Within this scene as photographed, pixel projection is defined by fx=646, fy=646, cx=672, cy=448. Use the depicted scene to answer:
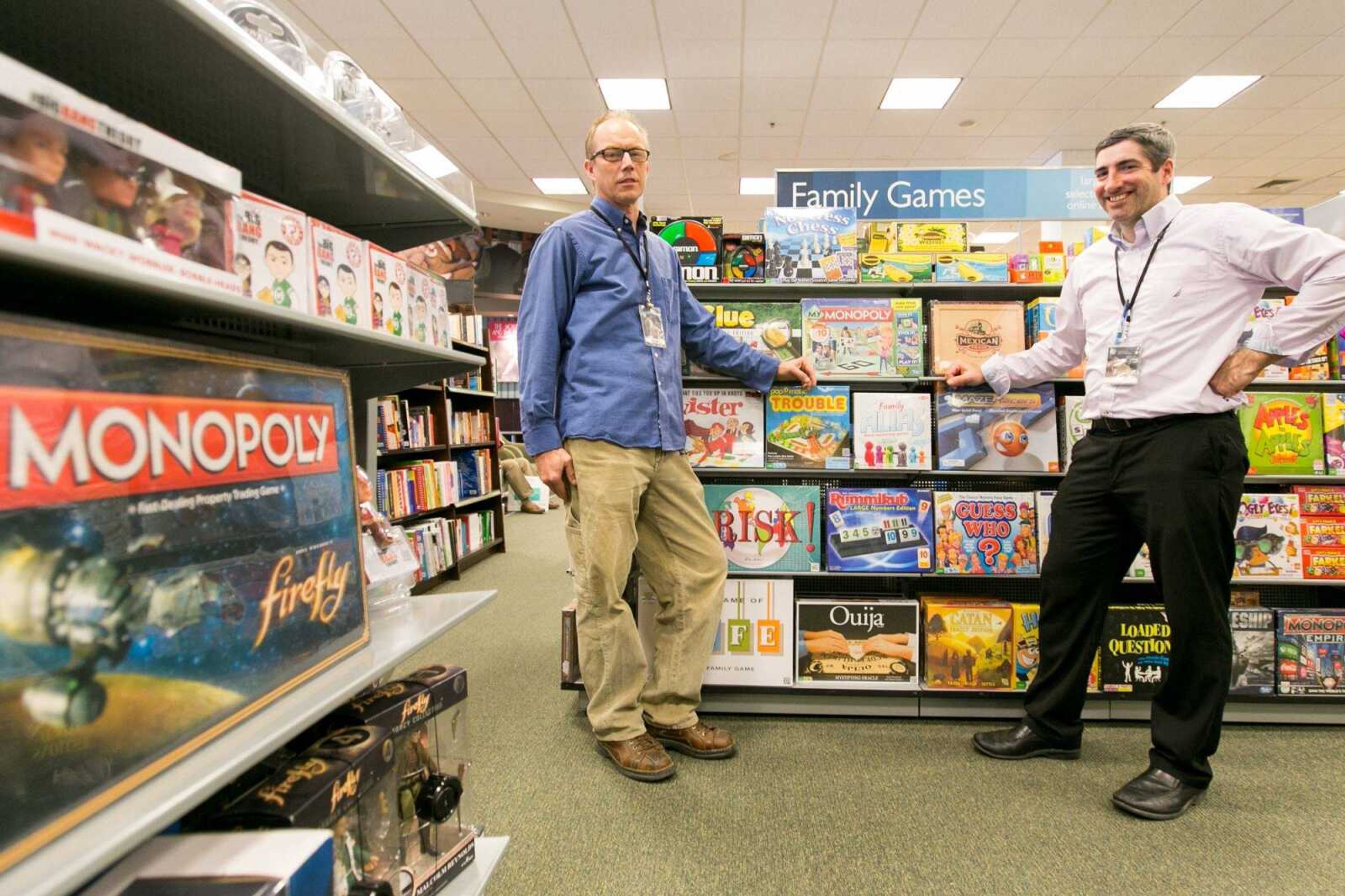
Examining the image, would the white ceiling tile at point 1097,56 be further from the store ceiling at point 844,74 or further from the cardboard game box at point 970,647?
the cardboard game box at point 970,647

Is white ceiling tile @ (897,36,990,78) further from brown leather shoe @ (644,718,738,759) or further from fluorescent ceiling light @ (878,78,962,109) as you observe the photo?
brown leather shoe @ (644,718,738,759)

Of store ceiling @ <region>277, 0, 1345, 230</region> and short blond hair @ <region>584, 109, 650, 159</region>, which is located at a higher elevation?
store ceiling @ <region>277, 0, 1345, 230</region>

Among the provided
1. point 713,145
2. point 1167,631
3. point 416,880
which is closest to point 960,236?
point 1167,631

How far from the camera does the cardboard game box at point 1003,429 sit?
2225 mm

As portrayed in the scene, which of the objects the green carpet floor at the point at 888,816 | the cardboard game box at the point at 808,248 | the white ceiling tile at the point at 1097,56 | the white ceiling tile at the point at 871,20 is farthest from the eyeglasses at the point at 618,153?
the white ceiling tile at the point at 1097,56

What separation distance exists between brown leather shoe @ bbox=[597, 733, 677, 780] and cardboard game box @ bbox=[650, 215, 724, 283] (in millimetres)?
1549

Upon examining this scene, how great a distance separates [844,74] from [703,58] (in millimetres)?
1119

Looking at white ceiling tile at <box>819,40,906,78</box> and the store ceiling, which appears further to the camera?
white ceiling tile at <box>819,40,906,78</box>

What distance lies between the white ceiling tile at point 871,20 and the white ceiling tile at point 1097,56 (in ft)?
4.23

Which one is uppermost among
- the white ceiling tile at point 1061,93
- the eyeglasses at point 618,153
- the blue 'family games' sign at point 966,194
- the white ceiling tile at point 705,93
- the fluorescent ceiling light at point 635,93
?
the fluorescent ceiling light at point 635,93

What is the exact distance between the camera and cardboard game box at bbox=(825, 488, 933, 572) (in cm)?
226

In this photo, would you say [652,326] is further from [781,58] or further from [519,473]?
[519,473]

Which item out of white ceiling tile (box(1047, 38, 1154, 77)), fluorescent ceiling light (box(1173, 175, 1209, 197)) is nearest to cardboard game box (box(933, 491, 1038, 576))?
white ceiling tile (box(1047, 38, 1154, 77))

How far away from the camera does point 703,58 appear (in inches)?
188
